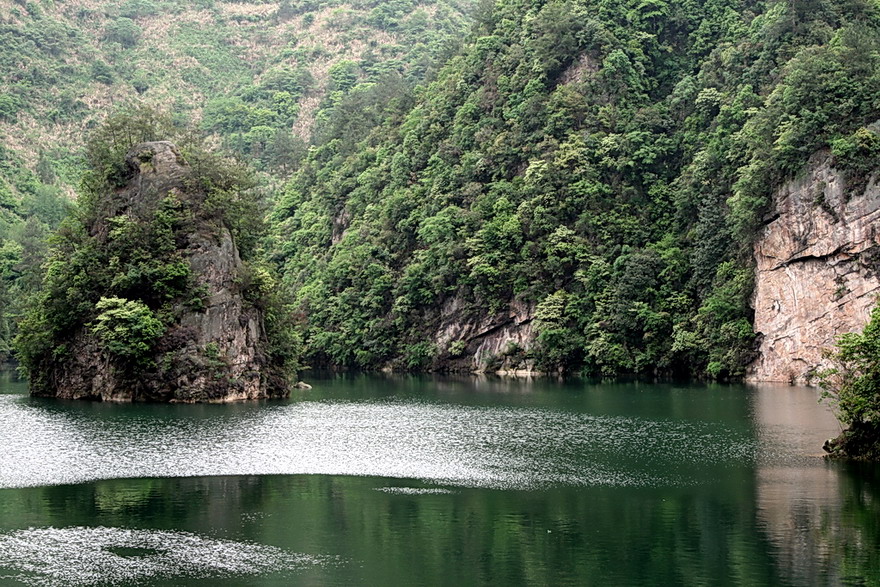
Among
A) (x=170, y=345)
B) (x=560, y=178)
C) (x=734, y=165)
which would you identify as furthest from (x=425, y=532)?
(x=560, y=178)

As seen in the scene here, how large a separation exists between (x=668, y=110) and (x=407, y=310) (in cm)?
3541

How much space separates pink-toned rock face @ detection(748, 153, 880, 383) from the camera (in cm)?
9275

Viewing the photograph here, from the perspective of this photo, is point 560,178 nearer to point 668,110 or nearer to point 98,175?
point 668,110

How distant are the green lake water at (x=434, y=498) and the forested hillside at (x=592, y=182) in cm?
3632

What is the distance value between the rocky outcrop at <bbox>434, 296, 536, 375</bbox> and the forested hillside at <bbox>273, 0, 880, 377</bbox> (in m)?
0.30

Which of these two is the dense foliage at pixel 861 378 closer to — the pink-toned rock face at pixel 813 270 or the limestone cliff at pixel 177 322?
the limestone cliff at pixel 177 322

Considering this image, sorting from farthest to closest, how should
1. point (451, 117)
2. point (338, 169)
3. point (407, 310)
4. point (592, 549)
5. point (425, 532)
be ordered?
point (338, 169)
point (451, 117)
point (407, 310)
point (425, 532)
point (592, 549)

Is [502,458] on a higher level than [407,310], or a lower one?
lower

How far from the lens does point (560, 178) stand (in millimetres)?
120438

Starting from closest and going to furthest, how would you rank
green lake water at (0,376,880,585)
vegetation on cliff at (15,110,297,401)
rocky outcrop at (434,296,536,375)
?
green lake water at (0,376,880,585), vegetation on cliff at (15,110,297,401), rocky outcrop at (434,296,536,375)

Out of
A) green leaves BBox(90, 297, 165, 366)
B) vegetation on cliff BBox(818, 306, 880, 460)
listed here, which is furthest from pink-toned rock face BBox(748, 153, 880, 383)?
green leaves BBox(90, 297, 165, 366)

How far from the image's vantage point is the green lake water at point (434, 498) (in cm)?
2969

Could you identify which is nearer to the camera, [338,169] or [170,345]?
[170,345]

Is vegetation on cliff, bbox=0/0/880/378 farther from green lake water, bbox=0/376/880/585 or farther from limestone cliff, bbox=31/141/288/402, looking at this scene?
green lake water, bbox=0/376/880/585
